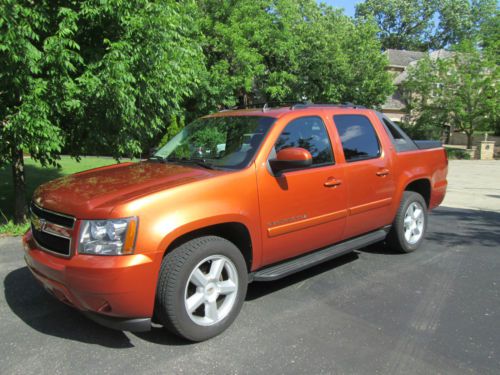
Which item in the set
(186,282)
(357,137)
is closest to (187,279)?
(186,282)

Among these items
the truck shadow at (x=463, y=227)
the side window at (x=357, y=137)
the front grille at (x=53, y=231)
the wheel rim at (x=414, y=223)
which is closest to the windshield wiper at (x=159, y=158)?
the front grille at (x=53, y=231)

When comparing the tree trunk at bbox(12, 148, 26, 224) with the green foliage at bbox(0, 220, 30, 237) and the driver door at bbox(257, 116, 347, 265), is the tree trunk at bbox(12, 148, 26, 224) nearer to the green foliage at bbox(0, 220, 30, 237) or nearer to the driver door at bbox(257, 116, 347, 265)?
the green foliage at bbox(0, 220, 30, 237)

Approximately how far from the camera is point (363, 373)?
284 cm

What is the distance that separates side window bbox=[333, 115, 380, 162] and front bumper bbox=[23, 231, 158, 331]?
2512 mm

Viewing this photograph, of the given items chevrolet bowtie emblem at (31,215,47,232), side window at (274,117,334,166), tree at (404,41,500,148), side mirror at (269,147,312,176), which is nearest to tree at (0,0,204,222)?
chevrolet bowtie emblem at (31,215,47,232)

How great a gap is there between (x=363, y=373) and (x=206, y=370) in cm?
107

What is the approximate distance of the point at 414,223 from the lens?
18.1ft

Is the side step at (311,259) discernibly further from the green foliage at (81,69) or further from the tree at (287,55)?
the tree at (287,55)

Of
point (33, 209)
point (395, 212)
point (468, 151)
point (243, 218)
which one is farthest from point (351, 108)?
point (468, 151)

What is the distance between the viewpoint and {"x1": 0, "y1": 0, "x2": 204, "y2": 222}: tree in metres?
5.31

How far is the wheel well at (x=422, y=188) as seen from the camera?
18.6 feet

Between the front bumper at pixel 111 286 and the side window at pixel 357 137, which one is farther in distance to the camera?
the side window at pixel 357 137

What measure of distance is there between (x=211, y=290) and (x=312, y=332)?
90 centimetres

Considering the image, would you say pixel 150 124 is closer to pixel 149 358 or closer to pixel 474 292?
pixel 149 358
